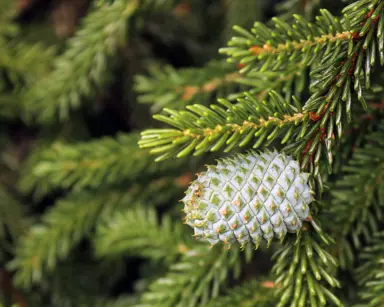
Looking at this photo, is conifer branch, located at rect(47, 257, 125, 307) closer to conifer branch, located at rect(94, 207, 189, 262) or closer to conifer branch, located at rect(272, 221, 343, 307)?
conifer branch, located at rect(94, 207, 189, 262)

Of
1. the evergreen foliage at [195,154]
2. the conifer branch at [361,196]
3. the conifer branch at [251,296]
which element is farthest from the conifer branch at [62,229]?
the conifer branch at [361,196]

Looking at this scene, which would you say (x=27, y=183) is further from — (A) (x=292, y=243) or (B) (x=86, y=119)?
(A) (x=292, y=243)

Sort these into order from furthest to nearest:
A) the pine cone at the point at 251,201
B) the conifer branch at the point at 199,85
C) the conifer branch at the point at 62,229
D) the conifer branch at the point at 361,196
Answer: the conifer branch at the point at 62,229 → the conifer branch at the point at 199,85 → the conifer branch at the point at 361,196 → the pine cone at the point at 251,201

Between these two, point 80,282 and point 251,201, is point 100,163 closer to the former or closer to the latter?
point 80,282

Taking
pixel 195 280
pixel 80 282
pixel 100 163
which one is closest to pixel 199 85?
pixel 100 163

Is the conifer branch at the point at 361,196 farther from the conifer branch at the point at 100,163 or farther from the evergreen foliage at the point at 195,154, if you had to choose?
the conifer branch at the point at 100,163

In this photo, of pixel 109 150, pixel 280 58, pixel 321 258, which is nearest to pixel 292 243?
pixel 321 258
